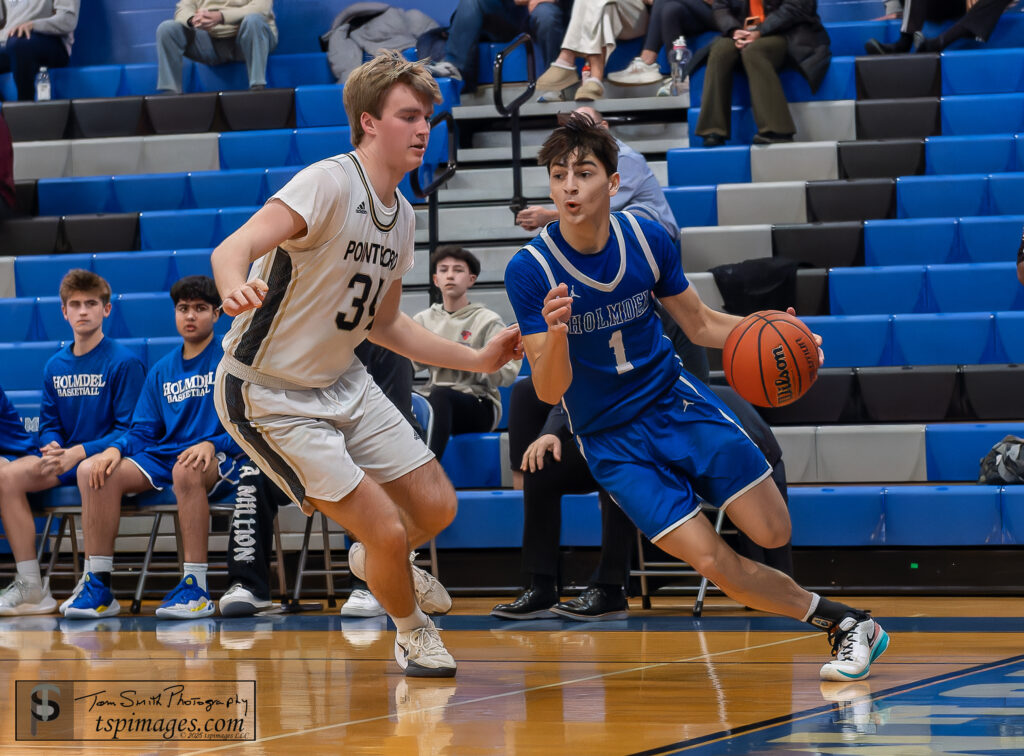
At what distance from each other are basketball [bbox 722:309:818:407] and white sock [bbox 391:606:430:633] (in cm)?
108

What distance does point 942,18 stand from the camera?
8328 millimetres

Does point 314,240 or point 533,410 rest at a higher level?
point 314,240

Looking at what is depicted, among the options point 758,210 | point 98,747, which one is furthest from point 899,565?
point 98,747

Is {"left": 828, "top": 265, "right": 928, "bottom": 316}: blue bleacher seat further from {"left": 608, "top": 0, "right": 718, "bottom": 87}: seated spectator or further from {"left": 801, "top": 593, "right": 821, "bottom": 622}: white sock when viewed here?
{"left": 801, "top": 593, "right": 821, "bottom": 622}: white sock

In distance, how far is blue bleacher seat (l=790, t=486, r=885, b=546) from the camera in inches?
217

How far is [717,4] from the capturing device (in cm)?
822

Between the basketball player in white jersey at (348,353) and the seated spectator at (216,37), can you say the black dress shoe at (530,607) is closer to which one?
the basketball player in white jersey at (348,353)

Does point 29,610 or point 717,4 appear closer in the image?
point 29,610

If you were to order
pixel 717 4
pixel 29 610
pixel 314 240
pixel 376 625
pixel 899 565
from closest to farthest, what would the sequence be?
pixel 314 240, pixel 376 625, pixel 899 565, pixel 29 610, pixel 717 4

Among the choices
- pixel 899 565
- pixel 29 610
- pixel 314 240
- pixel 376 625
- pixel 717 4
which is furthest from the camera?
pixel 717 4

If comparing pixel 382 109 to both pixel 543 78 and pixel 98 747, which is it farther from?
pixel 543 78

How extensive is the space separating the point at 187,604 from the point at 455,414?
1486mm

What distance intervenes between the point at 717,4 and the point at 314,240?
5459mm

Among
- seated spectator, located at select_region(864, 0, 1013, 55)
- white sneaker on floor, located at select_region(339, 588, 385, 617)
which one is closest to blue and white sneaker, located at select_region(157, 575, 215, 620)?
white sneaker on floor, located at select_region(339, 588, 385, 617)
